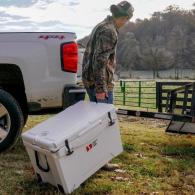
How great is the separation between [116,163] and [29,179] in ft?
3.28

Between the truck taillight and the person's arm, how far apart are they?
1.65ft

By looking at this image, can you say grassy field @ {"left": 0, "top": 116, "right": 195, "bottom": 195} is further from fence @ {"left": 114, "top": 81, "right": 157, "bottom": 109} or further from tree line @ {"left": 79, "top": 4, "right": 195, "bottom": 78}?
tree line @ {"left": 79, "top": 4, "right": 195, "bottom": 78}

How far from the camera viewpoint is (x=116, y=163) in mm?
4309

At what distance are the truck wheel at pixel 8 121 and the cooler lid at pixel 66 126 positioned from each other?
0.94m

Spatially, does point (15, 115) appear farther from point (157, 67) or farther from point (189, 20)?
point (189, 20)

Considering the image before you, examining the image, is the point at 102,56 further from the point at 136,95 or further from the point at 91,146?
the point at 136,95

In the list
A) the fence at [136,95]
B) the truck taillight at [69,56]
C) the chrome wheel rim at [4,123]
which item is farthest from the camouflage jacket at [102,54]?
the fence at [136,95]

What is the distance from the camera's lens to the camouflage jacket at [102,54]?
161 inches

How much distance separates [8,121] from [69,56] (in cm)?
101

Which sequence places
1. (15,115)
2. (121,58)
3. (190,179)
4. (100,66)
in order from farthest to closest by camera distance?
(121,58), (15,115), (100,66), (190,179)

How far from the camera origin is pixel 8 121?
4508mm

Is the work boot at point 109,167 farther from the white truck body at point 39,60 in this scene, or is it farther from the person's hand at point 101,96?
the white truck body at point 39,60

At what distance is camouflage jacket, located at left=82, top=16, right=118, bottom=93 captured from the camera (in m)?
4.08

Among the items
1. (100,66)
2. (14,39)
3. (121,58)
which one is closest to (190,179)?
(100,66)
